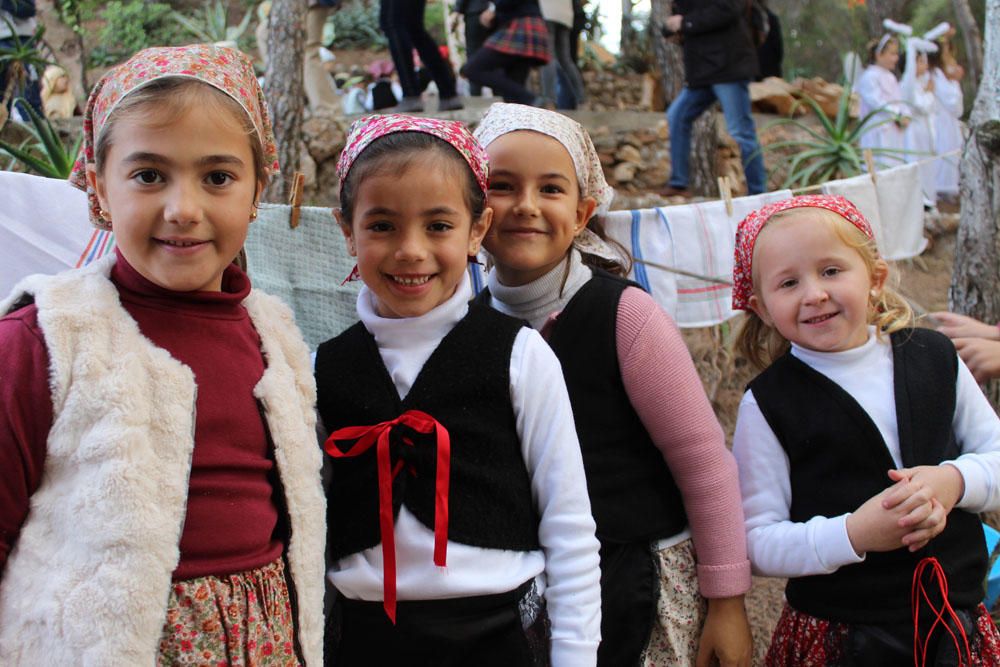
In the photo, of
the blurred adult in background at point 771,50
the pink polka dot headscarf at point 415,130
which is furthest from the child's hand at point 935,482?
the blurred adult in background at point 771,50

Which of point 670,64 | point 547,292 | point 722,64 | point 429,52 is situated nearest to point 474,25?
point 429,52

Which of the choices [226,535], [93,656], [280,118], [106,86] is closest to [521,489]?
[226,535]

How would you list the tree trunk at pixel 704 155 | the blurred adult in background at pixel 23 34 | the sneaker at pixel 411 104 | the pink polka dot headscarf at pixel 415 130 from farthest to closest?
the sneaker at pixel 411 104
the tree trunk at pixel 704 155
the blurred adult in background at pixel 23 34
the pink polka dot headscarf at pixel 415 130

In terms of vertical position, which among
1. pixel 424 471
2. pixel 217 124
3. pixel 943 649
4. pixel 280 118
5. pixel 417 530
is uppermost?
pixel 280 118

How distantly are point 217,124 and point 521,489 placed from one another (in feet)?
2.83

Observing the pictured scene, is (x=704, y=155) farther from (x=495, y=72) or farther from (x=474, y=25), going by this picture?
(x=474, y=25)

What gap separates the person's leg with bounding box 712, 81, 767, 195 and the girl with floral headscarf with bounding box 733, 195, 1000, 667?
4.42m

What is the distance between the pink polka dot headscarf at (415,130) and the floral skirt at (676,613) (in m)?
0.90

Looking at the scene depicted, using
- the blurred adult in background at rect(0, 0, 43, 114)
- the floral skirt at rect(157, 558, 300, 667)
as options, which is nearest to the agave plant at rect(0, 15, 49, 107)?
the blurred adult in background at rect(0, 0, 43, 114)

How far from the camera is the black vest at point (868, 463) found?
185 centimetres

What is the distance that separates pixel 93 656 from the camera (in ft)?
3.98

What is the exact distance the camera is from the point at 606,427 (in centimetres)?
186

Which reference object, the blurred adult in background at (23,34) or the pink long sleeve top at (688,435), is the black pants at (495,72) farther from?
the pink long sleeve top at (688,435)

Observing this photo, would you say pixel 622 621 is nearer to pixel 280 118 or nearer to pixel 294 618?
pixel 294 618
